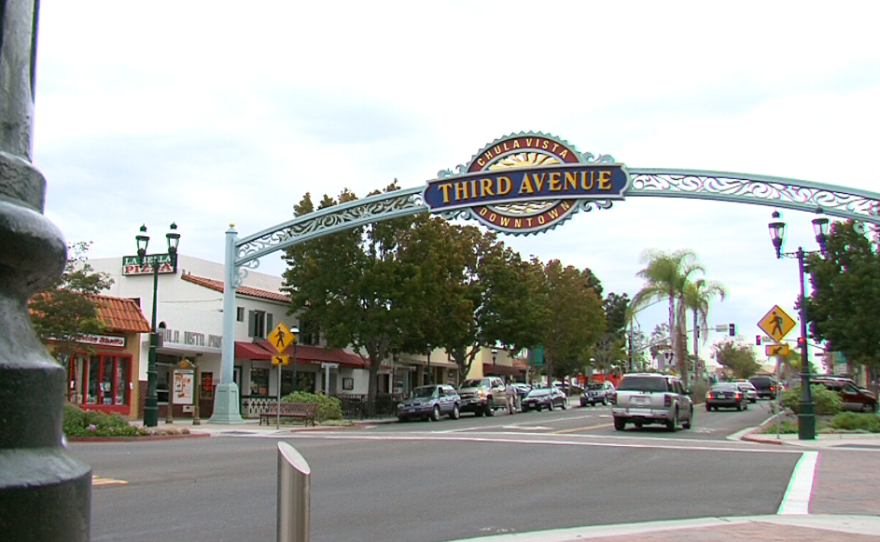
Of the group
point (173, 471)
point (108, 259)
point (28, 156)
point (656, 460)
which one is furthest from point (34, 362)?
point (108, 259)

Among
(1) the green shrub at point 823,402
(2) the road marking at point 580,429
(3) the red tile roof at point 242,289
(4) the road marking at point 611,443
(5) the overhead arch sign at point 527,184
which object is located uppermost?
(5) the overhead arch sign at point 527,184

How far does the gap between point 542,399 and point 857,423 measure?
25011 mm

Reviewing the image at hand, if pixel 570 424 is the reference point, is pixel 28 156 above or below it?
above

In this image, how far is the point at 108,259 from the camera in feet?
140

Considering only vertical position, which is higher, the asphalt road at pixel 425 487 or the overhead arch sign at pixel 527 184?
the overhead arch sign at pixel 527 184

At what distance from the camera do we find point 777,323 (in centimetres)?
2342

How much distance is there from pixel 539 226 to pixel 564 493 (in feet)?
54.6

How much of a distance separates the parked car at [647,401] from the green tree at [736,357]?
9894cm

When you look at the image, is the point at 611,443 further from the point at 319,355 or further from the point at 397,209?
the point at 319,355

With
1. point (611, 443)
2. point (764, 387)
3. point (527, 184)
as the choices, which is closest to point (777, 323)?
point (611, 443)

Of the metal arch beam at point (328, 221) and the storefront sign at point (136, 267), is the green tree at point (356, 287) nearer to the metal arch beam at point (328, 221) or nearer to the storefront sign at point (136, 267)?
the storefront sign at point (136, 267)

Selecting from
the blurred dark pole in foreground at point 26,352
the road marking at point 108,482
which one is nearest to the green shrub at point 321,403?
the road marking at point 108,482

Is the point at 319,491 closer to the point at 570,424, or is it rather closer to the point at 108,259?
the point at 570,424

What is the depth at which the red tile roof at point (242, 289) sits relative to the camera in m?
41.2
